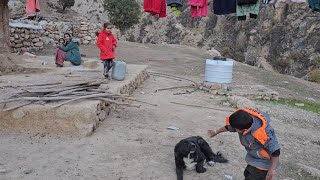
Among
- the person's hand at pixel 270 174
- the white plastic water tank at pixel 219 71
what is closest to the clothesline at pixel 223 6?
the white plastic water tank at pixel 219 71

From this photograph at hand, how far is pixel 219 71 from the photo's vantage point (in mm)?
10703

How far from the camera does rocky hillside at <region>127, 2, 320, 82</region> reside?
33.9 meters

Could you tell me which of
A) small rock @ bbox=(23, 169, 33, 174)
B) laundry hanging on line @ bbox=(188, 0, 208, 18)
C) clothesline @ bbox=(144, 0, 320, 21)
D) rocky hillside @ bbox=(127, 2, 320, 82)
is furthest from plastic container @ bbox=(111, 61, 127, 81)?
rocky hillside @ bbox=(127, 2, 320, 82)

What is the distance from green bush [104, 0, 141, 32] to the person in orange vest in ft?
89.9

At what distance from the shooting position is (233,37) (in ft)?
139

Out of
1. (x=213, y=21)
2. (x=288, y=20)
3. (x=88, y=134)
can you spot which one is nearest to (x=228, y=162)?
(x=88, y=134)

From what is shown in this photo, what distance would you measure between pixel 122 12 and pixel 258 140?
91.3 feet

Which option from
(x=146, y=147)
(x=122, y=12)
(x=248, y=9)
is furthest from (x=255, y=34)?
(x=146, y=147)

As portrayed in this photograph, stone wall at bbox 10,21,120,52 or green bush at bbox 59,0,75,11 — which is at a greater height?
green bush at bbox 59,0,75,11

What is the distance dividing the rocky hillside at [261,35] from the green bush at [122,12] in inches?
248

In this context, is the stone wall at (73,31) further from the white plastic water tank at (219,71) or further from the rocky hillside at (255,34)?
the white plastic water tank at (219,71)

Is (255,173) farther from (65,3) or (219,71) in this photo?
(65,3)

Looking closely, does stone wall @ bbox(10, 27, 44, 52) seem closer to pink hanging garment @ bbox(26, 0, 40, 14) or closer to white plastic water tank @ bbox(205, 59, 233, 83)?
pink hanging garment @ bbox(26, 0, 40, 14)

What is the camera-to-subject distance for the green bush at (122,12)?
2989cm
